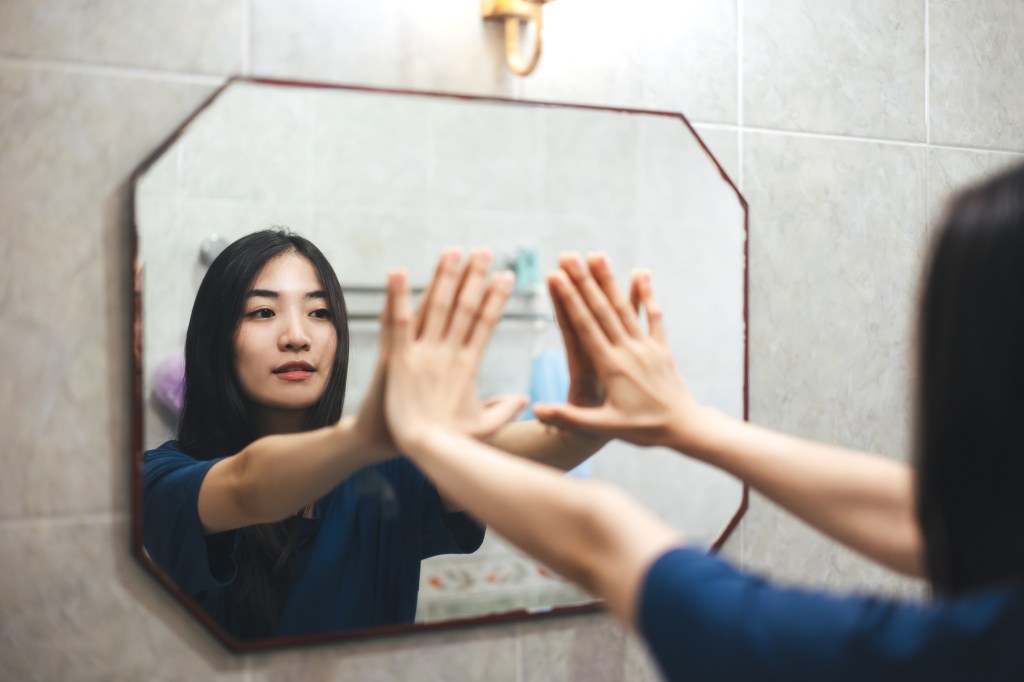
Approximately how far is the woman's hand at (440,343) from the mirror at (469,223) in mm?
245

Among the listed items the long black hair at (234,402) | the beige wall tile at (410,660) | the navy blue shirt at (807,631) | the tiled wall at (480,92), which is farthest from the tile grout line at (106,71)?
the navy blue shirt at (807,631)

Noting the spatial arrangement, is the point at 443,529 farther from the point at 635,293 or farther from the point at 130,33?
the point at 130,33

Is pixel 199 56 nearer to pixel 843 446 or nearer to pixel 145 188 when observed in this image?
pixel 145 188

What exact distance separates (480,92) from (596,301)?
1.15 ft

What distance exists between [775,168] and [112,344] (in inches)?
34.6

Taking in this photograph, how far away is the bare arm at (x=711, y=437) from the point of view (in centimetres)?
84

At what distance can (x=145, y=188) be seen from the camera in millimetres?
1023

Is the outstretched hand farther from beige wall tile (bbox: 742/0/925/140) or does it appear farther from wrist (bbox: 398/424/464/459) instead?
beige wall tile (bbox: 742/0/925/140)

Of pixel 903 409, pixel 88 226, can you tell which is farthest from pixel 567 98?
pixel 903 409

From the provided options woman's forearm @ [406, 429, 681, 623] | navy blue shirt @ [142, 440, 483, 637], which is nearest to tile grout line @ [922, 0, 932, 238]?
navy blue shirt @ [142, 440, 483, 637]

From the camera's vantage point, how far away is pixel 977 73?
4.85 feet

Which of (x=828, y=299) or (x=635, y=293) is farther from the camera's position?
(x=828, y=299)

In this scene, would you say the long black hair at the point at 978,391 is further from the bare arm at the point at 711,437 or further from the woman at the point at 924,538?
the bare arm at the point at 711,437

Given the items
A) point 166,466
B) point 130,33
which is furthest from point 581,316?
point 130,33
